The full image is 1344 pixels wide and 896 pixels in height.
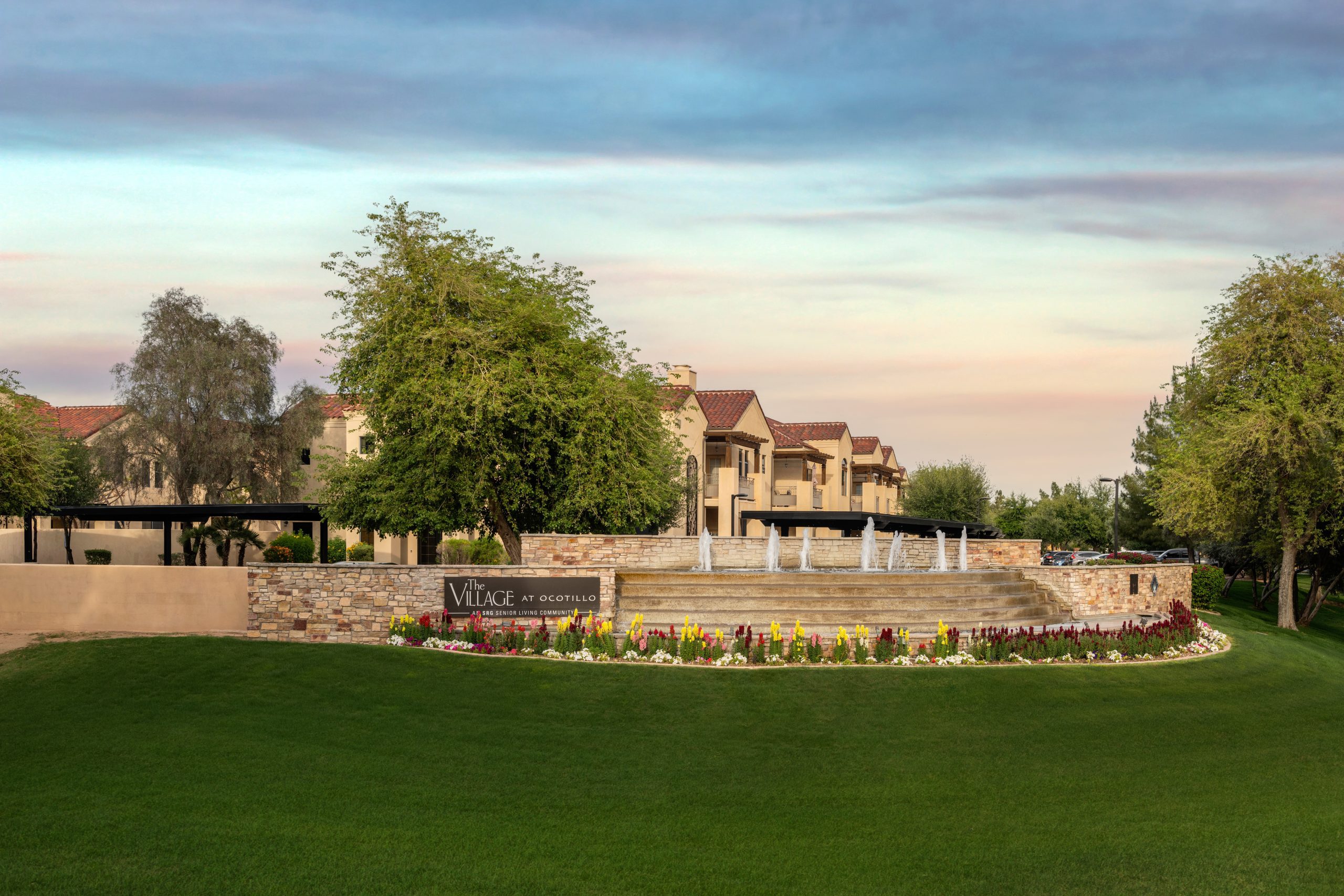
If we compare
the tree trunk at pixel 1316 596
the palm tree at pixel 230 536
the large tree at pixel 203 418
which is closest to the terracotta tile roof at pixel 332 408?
the large tree at pixel 203 418

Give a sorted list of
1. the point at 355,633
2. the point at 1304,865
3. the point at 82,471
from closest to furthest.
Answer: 1. the point at 1304,865
2. the point at 355,633
3. the point at 82,471

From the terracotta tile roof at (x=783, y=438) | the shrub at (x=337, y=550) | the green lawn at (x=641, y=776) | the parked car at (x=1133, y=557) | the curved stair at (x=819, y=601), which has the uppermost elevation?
the terracotta tile roof at (x=783, y=438)

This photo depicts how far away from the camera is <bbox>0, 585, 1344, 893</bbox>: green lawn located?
9.12 metres

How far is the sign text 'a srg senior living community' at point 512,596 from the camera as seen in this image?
66.6 ft

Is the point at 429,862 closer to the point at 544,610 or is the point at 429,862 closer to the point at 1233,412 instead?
the point at 544,610

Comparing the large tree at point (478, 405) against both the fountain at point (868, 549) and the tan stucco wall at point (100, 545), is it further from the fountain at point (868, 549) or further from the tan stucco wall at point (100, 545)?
the tan stucco wall at point (100, 545)

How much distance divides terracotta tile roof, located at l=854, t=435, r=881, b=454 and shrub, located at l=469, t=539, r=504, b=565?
41.7m

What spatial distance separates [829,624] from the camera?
2122 cm

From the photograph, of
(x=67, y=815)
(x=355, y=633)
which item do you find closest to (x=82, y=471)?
(x=355, y=633)

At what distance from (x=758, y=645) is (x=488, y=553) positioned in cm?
Result: 2227

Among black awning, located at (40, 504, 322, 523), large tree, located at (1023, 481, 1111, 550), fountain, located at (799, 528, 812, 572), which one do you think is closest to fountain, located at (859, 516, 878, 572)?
fountain, located at (799, 528, 812, 572)

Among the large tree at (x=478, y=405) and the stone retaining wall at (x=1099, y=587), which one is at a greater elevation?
the large tree at (x=478, y=405)

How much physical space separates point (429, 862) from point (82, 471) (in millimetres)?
48129

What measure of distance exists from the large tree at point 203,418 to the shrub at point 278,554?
555 centimetres
